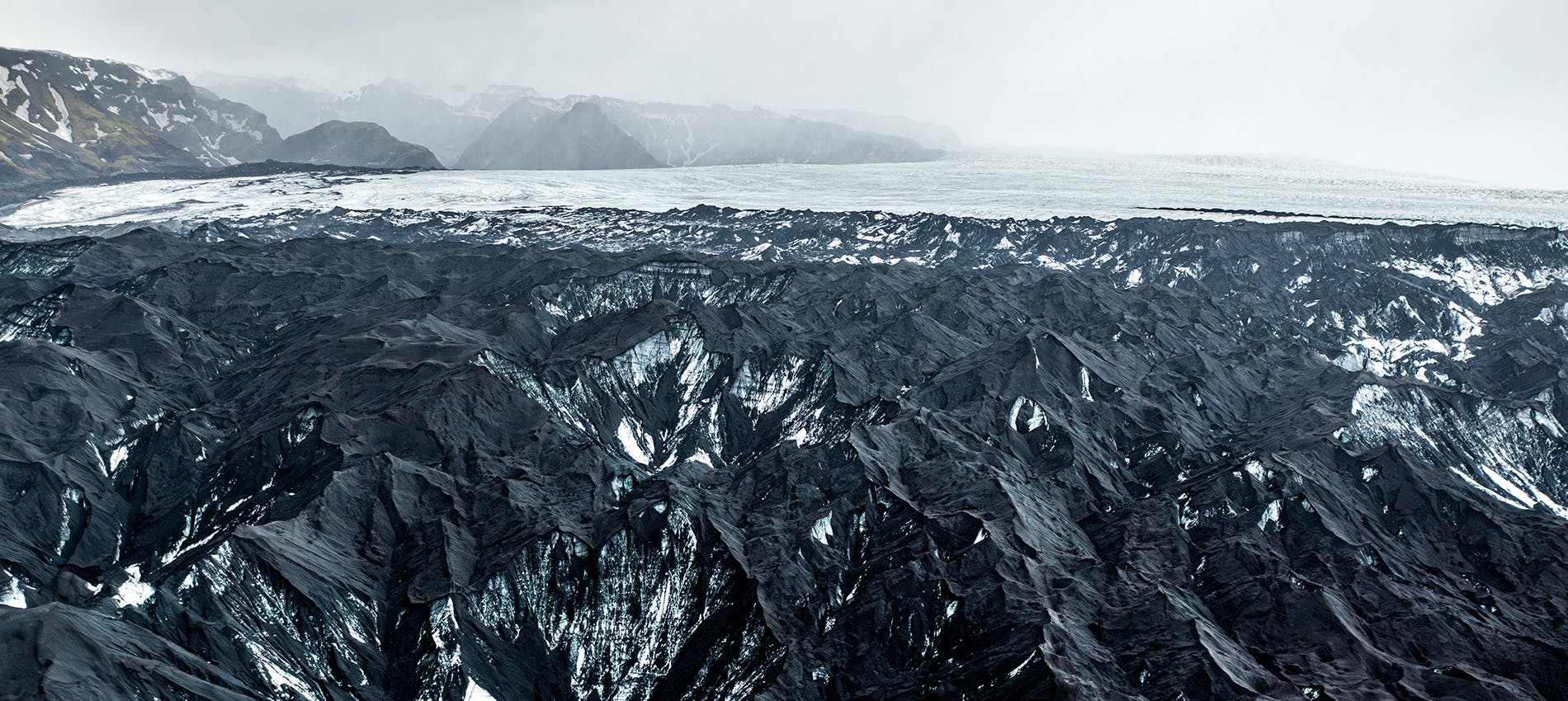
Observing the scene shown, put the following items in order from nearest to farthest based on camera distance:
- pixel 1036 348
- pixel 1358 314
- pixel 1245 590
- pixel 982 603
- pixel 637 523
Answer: pixel 982 603, pixel 1245 590, pixel 637 523, pixel 1036 348, pixel 1358 314

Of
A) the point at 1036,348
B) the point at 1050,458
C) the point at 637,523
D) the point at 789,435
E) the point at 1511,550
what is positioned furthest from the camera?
the point at 1036,348

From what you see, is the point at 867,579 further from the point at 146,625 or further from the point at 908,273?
the point at 908,273

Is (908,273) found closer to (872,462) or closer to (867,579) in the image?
(872,462)

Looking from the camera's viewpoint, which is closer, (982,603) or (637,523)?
(982,603)

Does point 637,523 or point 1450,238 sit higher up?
point 1450,238

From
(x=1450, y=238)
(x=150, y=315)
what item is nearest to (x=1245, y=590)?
(x=150, y=315)

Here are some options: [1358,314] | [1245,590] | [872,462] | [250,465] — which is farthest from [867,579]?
[1358,314]
